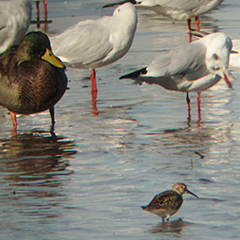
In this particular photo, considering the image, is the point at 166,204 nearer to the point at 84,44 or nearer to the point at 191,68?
the point at 191,68

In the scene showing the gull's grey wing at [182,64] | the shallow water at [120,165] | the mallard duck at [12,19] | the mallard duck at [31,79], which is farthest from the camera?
the mallard duck at [12,19]

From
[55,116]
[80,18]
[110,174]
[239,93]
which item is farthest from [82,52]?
[80,18]

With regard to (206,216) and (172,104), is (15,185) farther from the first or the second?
(172,104)

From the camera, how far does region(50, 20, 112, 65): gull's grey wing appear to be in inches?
328

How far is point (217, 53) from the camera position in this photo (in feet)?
23.5

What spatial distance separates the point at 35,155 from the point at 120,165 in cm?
90

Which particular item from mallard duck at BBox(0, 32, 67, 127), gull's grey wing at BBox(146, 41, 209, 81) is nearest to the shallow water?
mallard duck at BBox(0, 32, 67, 127)

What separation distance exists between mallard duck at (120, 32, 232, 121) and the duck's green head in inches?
41.4

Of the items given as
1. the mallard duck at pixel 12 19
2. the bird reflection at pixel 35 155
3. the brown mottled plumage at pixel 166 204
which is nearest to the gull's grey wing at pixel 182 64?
the bird reflection at pixel 35 155

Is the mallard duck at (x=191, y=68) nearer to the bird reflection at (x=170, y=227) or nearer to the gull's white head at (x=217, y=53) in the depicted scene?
the gull's white head at (x=217, y=53)

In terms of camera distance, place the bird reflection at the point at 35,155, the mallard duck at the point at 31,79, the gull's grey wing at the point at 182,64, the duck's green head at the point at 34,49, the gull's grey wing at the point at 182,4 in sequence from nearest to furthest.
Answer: the bird reflection at the point at 35,155, the mallard duck at the point at 31,79, the duck's green head at the point at 34,49, the gull's grey wing at the point at 182,64, the gull's grey wing at the point at 182,4

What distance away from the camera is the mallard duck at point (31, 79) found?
6.28m

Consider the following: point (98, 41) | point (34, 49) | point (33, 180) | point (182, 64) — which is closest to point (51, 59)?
point (34, 49)

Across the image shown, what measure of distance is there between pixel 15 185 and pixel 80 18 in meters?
11.1
